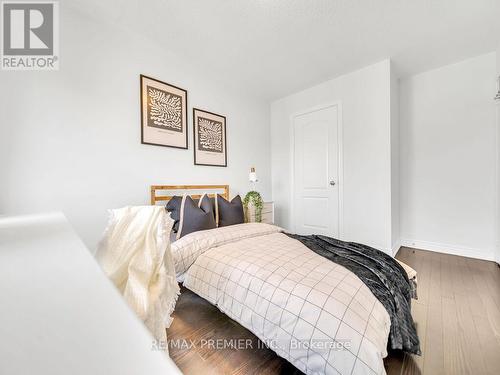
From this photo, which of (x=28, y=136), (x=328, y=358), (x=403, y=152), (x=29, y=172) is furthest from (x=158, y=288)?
(x=403, y=152)

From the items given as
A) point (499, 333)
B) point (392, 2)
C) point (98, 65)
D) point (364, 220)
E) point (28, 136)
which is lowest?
point (499, 333)

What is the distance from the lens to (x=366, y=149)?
2.83m

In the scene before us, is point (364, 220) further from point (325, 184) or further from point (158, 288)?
point (158, 288)

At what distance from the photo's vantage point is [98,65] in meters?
1.96

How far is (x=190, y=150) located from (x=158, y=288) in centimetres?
208

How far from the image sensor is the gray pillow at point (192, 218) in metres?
2.00

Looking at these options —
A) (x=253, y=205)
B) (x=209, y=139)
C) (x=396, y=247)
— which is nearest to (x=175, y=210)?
(x=209, y=139)

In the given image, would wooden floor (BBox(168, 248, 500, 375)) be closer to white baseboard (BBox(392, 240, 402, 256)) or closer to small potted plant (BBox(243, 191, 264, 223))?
white baseboard (BBox(392, 240, 402, 256))

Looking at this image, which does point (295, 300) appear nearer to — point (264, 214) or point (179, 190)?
point (179, 190)

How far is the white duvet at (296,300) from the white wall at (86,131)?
3.16ft

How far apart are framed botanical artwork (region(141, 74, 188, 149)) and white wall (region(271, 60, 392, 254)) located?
6.90 feet

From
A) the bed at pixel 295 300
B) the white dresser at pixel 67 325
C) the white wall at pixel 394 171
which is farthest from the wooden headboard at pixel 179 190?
the white wall at pixel 394 171

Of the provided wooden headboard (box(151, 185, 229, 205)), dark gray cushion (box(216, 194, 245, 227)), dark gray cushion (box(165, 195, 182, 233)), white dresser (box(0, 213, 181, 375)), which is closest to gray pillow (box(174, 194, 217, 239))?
dark gray cushion (box(165, 195, 182, 233))

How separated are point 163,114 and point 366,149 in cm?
261
